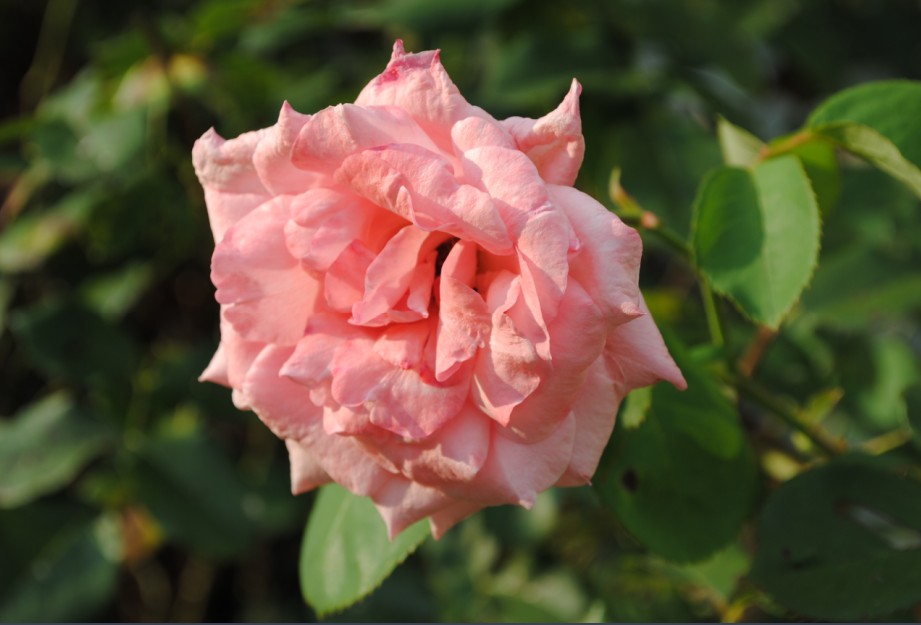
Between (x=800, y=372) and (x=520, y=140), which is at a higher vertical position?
(x=520, y=140)

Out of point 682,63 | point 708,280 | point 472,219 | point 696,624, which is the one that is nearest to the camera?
point 472,219

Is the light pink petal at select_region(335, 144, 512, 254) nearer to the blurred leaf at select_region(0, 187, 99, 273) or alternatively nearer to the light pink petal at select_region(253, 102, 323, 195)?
the light pink petal at select_region(253, 102, 323, 195)

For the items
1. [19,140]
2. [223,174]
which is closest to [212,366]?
A: [223,174]

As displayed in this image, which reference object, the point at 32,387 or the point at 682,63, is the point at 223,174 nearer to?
the point at 682,63

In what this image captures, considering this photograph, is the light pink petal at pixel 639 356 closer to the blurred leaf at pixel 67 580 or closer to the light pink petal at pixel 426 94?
the light pink petal at pixel 426 94

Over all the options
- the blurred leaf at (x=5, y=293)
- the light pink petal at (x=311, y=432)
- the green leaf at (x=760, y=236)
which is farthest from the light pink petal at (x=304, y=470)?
the blurred leaf at (x=5, y=293)

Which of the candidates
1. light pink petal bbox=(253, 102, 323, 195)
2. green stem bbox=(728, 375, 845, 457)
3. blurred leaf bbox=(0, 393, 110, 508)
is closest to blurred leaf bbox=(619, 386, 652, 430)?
green stem bbox=(728, 375, 845, 457)
